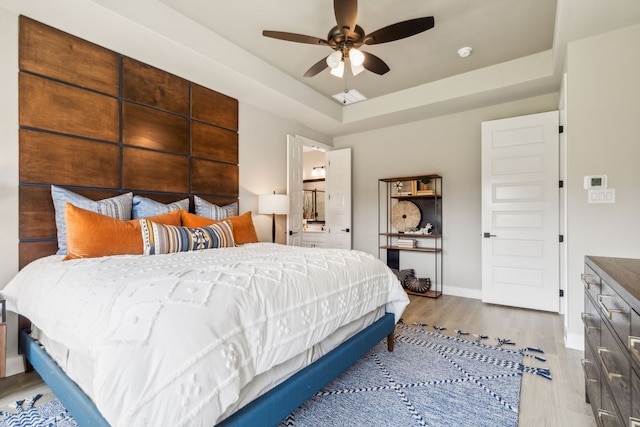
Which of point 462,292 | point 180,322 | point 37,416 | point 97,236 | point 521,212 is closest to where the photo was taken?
point 180,322

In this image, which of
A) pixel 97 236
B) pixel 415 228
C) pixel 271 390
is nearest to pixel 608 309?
pixel 271 390

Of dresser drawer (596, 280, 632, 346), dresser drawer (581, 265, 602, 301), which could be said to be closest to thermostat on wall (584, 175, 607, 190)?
dresser drawer (581, 265, 602, 301)

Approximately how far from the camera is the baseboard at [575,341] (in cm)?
252

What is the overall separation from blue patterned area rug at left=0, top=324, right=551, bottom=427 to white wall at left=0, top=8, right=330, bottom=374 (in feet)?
3.59

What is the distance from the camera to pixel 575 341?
8.34 ft

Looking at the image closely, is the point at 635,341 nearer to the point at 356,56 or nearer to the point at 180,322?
the point at 180,322

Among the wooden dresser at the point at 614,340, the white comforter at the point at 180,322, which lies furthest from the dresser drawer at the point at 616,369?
the white comforter at the point at 180,322

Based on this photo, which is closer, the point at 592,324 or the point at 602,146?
the point at 592,324

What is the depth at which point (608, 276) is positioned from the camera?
1.20 meters

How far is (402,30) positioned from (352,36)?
38 centimetres

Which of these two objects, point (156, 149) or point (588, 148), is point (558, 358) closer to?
point (588, 148)

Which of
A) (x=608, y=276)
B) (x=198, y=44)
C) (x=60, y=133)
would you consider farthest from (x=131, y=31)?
(x=608, y=276)

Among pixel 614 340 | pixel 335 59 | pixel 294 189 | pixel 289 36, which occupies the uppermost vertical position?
pixel 289 36

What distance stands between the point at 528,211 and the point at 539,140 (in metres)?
0.84
